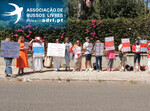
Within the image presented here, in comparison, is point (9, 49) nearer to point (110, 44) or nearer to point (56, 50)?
point (56, 50)

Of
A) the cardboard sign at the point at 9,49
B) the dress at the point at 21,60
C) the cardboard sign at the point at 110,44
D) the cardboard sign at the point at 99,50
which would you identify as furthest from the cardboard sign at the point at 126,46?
the cardboard sign at the point at 9,49

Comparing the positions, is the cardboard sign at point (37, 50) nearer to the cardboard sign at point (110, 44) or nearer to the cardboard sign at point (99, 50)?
the cardboard sign at point (99, 50)

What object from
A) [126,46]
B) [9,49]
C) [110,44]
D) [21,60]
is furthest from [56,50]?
[126,46]

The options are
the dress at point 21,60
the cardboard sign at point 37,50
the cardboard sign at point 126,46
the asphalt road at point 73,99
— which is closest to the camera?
the asphalt road at point 73,99

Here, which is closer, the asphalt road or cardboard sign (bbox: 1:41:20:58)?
the asphalt road

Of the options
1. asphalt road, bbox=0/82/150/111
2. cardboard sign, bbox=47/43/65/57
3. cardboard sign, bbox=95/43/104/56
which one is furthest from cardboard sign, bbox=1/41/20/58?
cardboard sign, bbox=95/43/104/56

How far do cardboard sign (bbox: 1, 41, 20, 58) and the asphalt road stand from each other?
262 cm

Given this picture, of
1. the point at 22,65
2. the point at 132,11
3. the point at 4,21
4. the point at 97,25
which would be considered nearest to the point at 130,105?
the point at 22,65

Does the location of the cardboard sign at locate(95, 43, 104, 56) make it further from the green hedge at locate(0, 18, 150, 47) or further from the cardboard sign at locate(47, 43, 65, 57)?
the green hedge at locate(0, 18, 150, 47)

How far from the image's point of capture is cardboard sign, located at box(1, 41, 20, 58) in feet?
37.6

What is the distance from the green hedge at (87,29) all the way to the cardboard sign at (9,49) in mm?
5446

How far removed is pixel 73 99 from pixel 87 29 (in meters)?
10.3

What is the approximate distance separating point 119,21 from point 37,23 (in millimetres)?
5236

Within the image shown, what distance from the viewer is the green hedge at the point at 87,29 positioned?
56.1 ft
